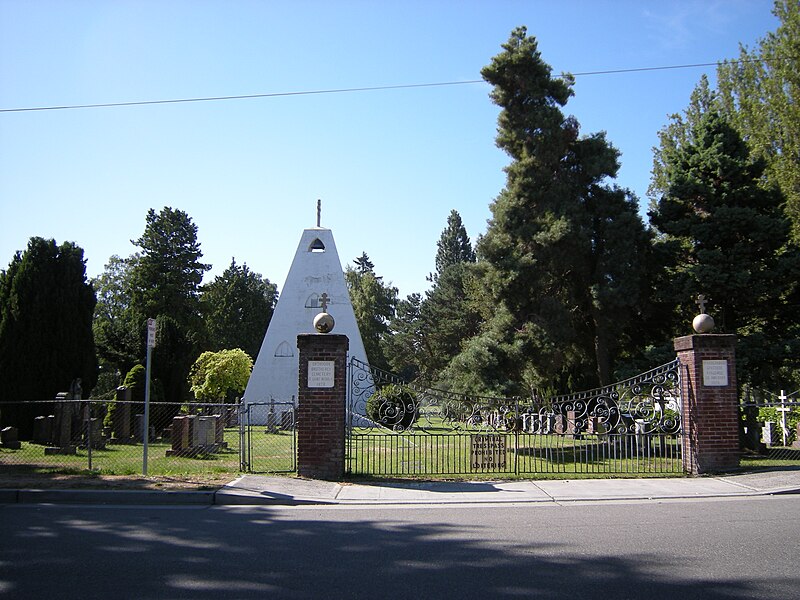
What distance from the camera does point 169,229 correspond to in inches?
2067

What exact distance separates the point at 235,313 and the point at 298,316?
32.5 meters

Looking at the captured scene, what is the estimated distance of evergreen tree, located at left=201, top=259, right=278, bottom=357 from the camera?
6056cm

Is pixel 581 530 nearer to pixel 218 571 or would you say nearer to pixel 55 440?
pixel 218 571

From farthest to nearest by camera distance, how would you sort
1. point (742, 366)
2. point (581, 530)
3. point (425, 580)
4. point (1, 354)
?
point (1, 354)
point (742, 366)
point (581, 530)
point (425, 580)

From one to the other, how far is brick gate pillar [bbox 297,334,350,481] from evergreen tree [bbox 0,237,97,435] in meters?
12.3

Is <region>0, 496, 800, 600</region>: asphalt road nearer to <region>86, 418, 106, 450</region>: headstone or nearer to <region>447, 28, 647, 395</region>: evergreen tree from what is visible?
<region>86, 418, 106, 450</region>: headstone

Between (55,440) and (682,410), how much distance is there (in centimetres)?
1513

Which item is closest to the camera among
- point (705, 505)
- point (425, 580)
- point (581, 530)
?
point (425, 580)

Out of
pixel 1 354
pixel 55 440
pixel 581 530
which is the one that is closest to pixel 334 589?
pixel 581 530

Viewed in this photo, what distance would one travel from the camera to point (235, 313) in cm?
6178

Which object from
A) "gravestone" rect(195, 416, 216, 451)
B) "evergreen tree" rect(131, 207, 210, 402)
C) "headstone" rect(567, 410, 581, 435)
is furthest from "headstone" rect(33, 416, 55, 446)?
"evergreen tree" rect(131, 207, 210, 402)

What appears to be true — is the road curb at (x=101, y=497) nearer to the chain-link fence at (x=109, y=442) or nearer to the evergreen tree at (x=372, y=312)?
the chain-link fence at (x=109, y=442)

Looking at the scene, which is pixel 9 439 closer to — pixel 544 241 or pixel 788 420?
pixel 544 241

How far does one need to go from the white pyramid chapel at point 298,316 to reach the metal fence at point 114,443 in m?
8.96
